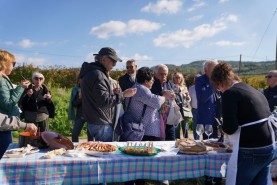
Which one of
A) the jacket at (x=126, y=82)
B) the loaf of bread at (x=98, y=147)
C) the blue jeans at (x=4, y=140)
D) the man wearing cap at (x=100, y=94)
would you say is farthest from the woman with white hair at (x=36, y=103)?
the loaf of bread at (x=98, y=147)

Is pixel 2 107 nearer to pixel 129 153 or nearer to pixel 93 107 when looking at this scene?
pixel 93 107

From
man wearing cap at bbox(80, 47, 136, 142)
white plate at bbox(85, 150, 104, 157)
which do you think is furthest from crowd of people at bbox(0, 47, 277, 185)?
white plate at bbox(85, 150, 104, 157)

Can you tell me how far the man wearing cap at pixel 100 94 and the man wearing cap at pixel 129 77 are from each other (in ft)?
5.36

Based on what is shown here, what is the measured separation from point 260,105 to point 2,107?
2.58 m

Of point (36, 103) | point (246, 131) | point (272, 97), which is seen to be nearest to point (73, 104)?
point (36, 103)

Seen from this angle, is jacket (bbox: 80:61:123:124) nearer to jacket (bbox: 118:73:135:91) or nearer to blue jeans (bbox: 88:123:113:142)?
blue jeans (bbox: 88:123:113:142)

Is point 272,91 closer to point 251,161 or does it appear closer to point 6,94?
point 251,161

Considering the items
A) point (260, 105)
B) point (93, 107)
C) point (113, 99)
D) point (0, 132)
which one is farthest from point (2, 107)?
point (260, 105)

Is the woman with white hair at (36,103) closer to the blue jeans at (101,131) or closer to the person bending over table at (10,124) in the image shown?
the blue jeans at (101,131)

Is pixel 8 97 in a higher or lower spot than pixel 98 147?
higher

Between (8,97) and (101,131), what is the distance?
106 centimetres

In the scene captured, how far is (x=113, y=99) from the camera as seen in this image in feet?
10.3

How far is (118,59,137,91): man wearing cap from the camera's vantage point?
16.4 ft

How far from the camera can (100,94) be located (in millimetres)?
3080
